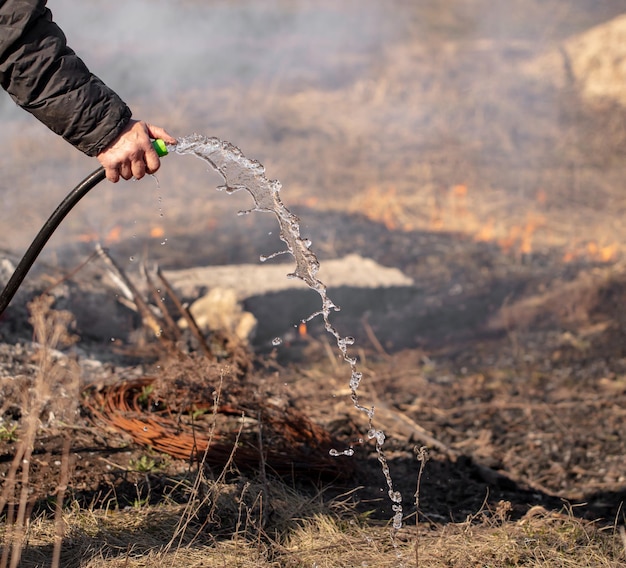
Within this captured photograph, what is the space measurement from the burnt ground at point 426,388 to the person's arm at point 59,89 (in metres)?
1.47

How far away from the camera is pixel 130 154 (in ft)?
9.41

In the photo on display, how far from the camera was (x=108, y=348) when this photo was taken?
18.7 feet

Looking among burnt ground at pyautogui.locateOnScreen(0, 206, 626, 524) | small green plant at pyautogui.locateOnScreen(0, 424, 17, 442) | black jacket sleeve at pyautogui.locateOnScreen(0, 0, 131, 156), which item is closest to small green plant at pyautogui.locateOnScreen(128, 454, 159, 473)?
burnt ground at pyautogui.locateOnScreen(0, 206, 626, 524)

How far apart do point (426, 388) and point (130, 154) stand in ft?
12.9

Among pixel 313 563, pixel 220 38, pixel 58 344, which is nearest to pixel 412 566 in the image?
pixel 313 563

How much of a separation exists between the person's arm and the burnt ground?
1.47 meters

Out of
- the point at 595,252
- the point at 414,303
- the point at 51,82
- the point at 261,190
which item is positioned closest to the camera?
the point at 51,82

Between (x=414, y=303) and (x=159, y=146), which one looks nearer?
(x=159, y=146)

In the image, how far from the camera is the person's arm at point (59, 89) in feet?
8.72

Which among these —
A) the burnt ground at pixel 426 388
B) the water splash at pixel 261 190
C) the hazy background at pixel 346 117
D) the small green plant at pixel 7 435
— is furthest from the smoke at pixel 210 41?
the water splash at pixel 261 190

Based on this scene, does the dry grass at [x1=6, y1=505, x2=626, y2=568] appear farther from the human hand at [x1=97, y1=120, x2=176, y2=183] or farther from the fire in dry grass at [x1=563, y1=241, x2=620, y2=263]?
the fire in dry grass at [x1=563, y1=241, x2=620, y2=263]

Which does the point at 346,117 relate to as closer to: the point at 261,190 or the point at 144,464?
the point at 261,190

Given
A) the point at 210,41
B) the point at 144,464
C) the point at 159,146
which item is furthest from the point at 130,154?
the point at 210,41

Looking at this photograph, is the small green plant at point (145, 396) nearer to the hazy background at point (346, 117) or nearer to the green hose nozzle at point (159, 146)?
the green hose nozzle at point (159, 146)
